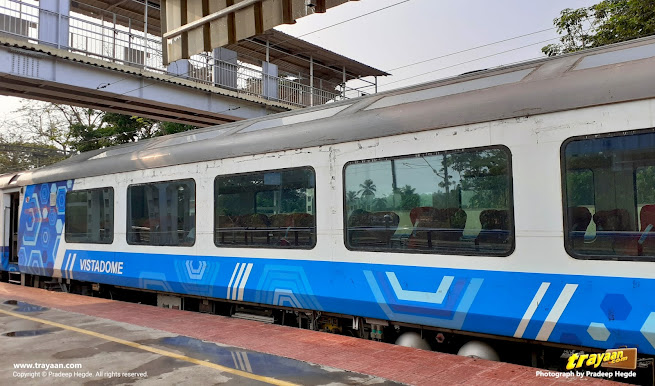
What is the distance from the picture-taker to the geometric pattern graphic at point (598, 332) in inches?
166

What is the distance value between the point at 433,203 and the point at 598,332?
72.1 inches

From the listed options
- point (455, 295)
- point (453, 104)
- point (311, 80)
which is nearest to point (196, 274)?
point (455, 295)

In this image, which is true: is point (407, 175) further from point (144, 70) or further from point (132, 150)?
point (144, 70)

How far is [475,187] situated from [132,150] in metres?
6.63

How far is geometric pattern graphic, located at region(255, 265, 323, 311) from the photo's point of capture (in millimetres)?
6285

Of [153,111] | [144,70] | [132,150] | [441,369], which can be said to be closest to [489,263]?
[441,369]

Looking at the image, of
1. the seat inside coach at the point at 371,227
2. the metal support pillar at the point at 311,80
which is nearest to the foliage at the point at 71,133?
the metal support pillar at the point at 311,80

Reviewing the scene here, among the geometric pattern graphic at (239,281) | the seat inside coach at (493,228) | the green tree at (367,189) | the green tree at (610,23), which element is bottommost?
the geometric pattern graphic at (239,281)

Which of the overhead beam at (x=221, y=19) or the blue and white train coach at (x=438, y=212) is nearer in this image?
the blue and white train coach at (x=438, y=212)

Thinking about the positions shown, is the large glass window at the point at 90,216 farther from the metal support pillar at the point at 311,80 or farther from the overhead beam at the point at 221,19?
the metal support pillar at the point at 311,80

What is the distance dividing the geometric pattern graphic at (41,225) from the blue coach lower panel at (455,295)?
4.36m

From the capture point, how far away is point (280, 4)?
16.2 ft

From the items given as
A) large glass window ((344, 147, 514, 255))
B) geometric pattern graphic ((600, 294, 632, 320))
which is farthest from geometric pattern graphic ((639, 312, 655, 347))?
large glass window ((344, 147, 514, 255))

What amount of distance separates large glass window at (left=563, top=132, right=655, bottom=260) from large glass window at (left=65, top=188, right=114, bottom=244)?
754cm
